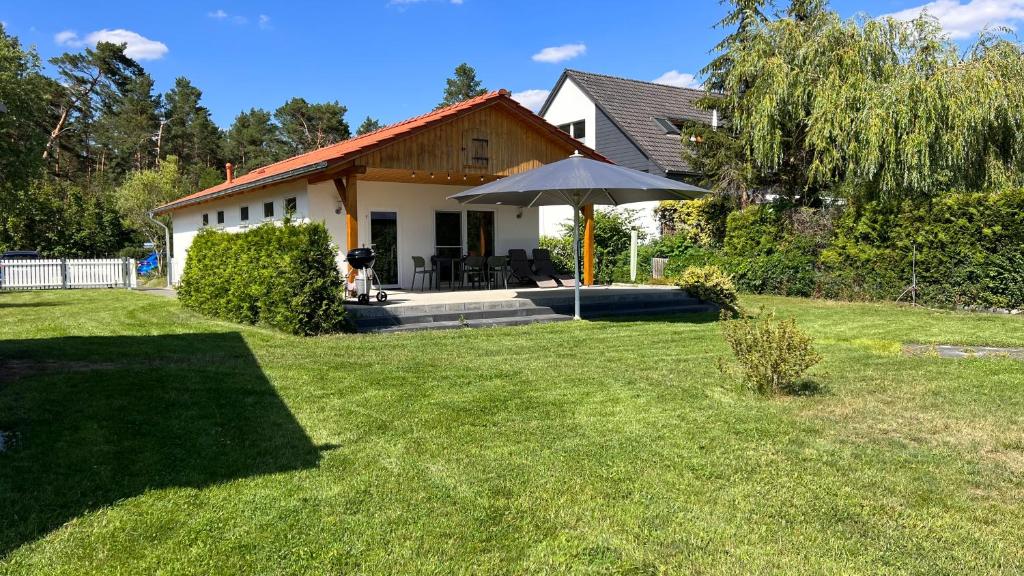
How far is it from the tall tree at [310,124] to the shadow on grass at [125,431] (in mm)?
40024

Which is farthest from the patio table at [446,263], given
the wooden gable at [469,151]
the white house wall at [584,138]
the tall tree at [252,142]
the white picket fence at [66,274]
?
the tall tree at [252,142]

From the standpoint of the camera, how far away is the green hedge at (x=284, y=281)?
9094mm

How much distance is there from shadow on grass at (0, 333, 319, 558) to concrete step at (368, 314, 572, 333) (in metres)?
2.91

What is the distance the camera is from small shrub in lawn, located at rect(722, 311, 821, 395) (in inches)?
218

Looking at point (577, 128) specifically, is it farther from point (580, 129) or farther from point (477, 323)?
point (477, 323)

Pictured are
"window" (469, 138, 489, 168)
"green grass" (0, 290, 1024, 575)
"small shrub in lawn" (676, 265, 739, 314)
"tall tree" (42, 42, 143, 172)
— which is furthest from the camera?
"tall tree" (42, 42, 143, 172)

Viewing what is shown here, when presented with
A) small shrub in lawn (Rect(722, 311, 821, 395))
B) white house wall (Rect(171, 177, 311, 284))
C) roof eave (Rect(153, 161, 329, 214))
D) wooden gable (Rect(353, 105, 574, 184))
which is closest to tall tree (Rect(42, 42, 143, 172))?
white house wall (Rect(171, 177, 311, 284))

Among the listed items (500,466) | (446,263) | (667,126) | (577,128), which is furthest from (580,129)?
(500,466)

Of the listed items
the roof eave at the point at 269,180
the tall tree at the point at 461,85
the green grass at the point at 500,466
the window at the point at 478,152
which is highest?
the tall tree at the point at 461,85

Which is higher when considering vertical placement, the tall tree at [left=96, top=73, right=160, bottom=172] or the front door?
the tall tree at [left=96, top=73, right=160, bottom=172]

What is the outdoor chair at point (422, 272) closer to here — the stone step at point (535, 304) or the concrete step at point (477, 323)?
the stone step at point (535, 304)

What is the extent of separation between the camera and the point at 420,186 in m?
15.0

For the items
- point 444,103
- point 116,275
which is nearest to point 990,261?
point 116,275

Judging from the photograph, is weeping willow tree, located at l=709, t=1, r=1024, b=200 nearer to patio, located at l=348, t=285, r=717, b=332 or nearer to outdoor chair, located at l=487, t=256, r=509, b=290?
patio, located at l=348, t=285, r=717, b=332
